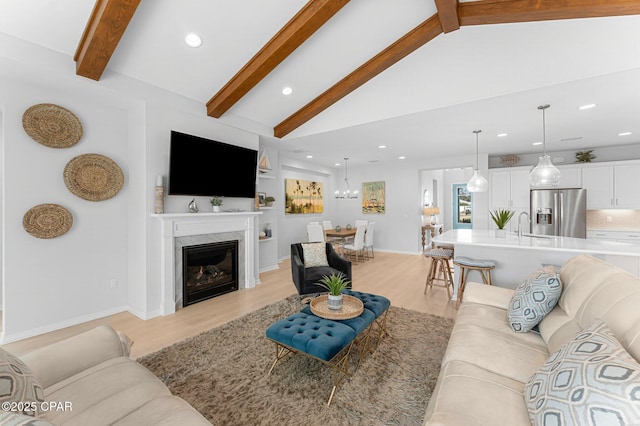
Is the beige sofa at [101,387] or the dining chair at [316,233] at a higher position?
the dining chair at [316,233]

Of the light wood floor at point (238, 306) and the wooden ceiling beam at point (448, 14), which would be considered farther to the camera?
the light wood floor at point (238, 306)

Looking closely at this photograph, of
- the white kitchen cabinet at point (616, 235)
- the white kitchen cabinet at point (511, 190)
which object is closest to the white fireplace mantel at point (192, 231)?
the white kitchen cabinet at point (511, 190)

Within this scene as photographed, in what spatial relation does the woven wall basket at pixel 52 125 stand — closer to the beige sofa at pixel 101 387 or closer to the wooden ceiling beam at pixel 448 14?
the beige sofa at pixel 101 387

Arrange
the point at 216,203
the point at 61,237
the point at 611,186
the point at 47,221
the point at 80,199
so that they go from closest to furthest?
the point at 47,221, the point at 61,237, the point at 80,199, the point at 216,203, the point at 611,186

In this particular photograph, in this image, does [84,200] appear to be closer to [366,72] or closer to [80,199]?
[80,199]

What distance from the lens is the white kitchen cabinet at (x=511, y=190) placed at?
591 cm

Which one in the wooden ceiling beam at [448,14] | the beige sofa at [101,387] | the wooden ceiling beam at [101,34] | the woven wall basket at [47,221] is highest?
the wooden ceiling beam at [448,14]

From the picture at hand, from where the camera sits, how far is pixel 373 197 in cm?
816

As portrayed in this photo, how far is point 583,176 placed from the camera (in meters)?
5.43

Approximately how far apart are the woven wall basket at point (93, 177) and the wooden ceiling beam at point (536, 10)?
4.46 metres

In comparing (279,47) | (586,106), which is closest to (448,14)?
(279,47)

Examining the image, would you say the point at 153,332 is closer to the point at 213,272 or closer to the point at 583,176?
the point at 213,272

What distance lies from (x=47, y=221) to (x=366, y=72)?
427 centimetres

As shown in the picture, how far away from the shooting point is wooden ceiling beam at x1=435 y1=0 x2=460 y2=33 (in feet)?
8.14
